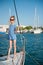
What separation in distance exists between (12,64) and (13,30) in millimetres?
1428

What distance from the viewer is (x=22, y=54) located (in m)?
10.5

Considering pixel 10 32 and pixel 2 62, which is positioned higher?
pixel 10 32

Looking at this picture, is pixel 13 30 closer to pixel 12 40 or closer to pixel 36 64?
pixel 12 40

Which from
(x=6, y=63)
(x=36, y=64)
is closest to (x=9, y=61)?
(x=6, y=63)

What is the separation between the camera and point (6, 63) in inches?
342

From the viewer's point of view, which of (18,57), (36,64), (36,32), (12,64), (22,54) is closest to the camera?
(12,64)

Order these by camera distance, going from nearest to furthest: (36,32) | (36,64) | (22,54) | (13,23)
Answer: (13,23) < (22,54) < (36,64) < (36,32)

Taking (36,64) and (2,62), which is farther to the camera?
(36,64)

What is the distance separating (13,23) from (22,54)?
1920mm

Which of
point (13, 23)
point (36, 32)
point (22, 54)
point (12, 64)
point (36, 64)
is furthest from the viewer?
point (36, 32)

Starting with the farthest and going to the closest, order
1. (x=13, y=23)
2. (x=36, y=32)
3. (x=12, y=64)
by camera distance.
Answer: (x=36, y=32) → (x=13, y=23) → (x=12, y=64)

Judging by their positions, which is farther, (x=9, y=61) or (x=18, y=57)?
(x=18, y=57)

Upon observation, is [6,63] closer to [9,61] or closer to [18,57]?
[9,61]

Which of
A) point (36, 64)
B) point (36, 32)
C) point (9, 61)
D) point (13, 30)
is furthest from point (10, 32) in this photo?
point (36, 32)
